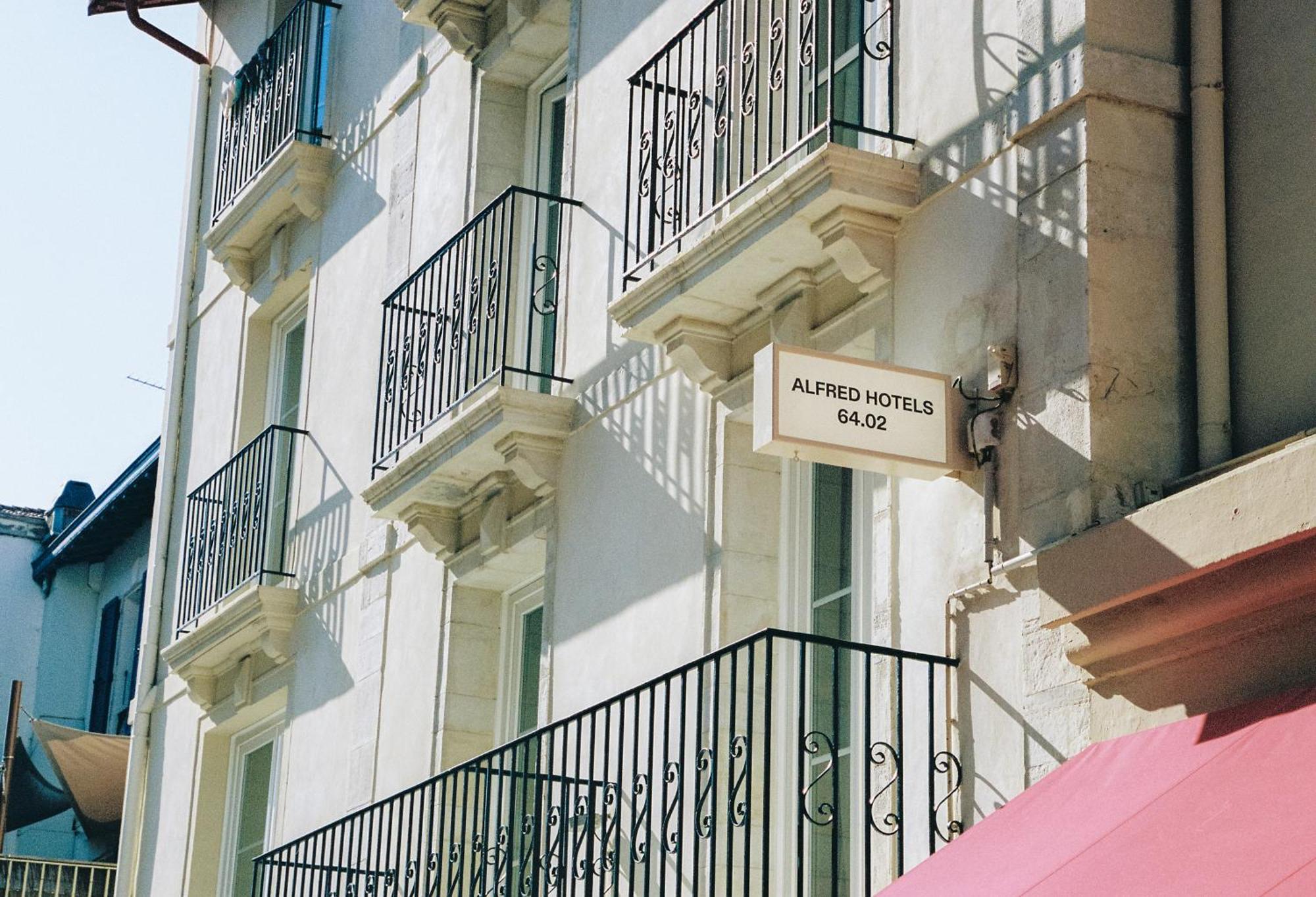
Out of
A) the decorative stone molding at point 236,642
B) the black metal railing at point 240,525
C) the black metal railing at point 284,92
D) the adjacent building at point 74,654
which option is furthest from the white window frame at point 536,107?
the adjacent building at point 74,654

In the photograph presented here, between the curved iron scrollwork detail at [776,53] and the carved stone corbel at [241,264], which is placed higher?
the carved stone corbel at [241,264]

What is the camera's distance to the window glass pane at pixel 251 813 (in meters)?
14.6

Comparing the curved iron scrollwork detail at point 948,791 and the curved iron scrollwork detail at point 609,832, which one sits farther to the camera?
the curved iron scrollwork detail at point 609,832

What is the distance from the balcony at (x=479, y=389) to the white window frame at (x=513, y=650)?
23 cm

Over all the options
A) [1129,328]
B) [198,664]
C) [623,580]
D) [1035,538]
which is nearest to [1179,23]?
[1129,328]

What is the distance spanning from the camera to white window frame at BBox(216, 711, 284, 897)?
14.3 m

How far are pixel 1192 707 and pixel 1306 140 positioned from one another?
1905 millimetres

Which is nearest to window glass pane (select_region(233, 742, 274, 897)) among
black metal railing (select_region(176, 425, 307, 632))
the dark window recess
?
black metal railing (select_region(176, 425, 307, 632))

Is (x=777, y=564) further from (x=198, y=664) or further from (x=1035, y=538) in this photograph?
(x=198, y=664)

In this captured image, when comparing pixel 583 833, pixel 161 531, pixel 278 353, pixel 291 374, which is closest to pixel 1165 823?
pixel 583 833

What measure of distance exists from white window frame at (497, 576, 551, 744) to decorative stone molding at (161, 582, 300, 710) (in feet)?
7.72

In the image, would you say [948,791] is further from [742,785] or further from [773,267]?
[773,267]

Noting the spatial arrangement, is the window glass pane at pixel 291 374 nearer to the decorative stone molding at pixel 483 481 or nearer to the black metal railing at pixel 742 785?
the decorative stone molding at pixel 483 481

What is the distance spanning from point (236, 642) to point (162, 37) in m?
5.97
